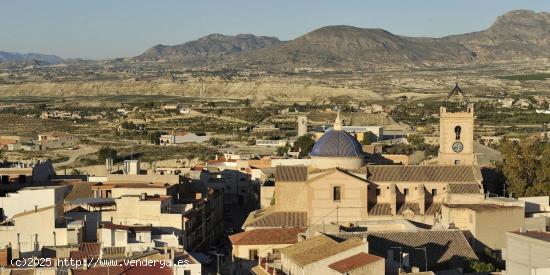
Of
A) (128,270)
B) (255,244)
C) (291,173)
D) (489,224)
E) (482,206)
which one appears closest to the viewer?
(128,270)

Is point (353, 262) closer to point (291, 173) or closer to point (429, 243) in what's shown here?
point (429, 243)

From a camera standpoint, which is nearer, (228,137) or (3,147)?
(3,147)

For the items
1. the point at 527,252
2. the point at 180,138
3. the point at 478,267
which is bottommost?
the point at 180,138

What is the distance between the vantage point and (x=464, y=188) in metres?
38.0

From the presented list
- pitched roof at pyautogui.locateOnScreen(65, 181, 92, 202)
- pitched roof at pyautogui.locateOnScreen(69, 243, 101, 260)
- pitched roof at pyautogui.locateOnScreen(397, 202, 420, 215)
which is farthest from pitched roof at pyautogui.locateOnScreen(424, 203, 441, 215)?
pitched roof at pyautogui.locateOnScreen(69, 243, 101, 260)

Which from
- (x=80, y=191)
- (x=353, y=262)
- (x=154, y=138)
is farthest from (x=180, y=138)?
(x=353, y=262)

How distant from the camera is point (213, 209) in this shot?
42.5m

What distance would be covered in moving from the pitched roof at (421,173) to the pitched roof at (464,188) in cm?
33

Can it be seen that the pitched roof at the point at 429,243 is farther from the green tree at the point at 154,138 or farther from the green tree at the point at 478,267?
the green tree at the point at 154,138

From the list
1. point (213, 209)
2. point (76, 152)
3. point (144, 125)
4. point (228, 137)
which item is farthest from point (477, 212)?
point (144, 125)

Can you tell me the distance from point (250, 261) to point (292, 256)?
21.2ft

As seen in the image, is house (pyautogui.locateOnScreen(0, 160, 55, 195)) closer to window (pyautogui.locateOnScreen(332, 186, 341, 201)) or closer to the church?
the church

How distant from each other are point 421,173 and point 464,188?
1.82 m

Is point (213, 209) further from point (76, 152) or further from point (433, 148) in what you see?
point (76, 152)
